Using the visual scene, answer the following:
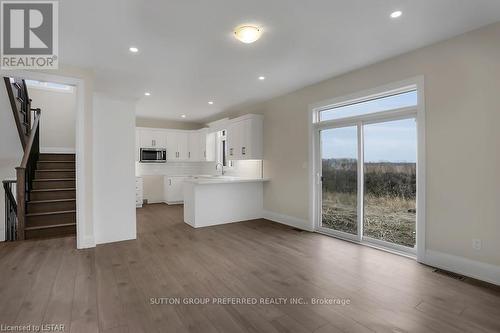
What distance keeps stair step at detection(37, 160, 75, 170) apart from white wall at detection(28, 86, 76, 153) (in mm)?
1322

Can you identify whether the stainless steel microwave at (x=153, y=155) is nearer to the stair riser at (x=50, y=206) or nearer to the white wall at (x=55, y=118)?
the white wall at (x=55, y=118)

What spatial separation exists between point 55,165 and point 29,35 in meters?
3.65

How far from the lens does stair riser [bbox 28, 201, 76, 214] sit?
180 inches

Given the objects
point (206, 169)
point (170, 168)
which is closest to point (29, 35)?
point (170, 168)

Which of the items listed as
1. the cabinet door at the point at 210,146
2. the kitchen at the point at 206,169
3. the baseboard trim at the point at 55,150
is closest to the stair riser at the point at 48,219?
the kitchen at the point at 206,169

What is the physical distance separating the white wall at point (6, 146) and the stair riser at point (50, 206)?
558 millimetres

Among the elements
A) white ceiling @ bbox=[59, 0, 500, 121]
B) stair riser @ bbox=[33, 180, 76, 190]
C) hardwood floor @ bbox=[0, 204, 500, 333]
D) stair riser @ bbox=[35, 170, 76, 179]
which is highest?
white ceiling @ bbox=[59, 0, 500, 121]

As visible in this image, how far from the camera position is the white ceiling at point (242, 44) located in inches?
94.4

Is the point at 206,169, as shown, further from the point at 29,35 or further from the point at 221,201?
the point at 29,35

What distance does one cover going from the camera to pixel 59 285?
8.71 feet

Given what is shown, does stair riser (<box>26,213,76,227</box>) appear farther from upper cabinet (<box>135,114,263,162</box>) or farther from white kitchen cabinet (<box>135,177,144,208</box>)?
upper cabinet (<box>135,114,263,162</box>)

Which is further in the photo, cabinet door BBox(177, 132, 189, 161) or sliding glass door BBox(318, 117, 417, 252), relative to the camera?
cabinet door BBox(177, 132, 189, 161)

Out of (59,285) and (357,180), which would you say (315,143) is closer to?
(357,180)

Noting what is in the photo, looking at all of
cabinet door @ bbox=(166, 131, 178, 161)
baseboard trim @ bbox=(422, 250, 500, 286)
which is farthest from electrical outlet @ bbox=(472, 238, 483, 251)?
cabinet door @ bbox=(166, 131, 178, 161)
